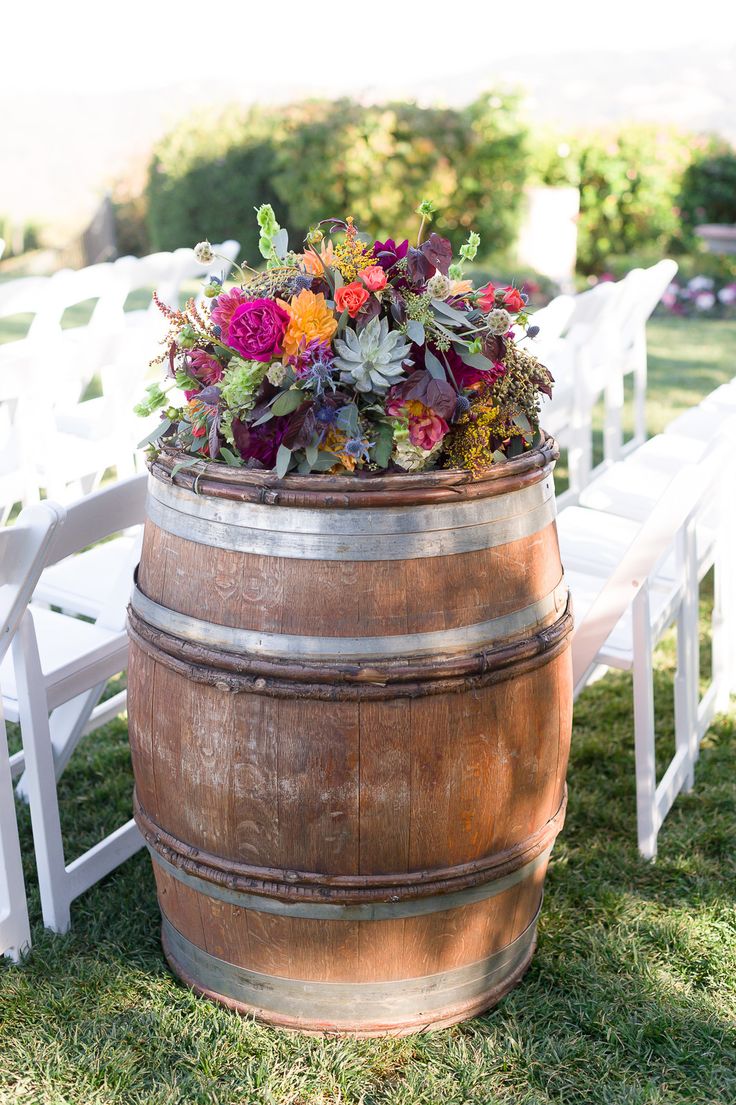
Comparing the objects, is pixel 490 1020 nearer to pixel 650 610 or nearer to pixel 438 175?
pixel 650 610

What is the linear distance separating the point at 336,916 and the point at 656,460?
283cm

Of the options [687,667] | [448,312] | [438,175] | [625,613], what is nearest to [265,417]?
[448,312]

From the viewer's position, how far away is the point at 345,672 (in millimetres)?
1915

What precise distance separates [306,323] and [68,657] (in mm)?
1204

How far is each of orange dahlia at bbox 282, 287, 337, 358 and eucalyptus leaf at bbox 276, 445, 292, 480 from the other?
177mm

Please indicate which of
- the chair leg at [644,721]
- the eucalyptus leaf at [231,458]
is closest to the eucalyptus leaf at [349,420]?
the eucalyptus leaf at [231,458]

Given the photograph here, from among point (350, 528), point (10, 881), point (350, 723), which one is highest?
point (350, 528)

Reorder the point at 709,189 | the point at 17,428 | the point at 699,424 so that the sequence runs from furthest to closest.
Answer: the point at 709,189 → the point at 699,424 → the point at 17,428

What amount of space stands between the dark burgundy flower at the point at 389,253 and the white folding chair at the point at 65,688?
83 cm

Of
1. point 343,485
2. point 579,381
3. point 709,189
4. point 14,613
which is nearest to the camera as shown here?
point 343,485

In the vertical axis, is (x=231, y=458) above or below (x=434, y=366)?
below

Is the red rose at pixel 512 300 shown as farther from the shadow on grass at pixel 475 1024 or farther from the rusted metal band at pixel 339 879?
the shadow on grass at pixel 475 1024

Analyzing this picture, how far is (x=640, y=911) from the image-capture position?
266 cm

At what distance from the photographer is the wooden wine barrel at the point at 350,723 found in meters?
1.93
